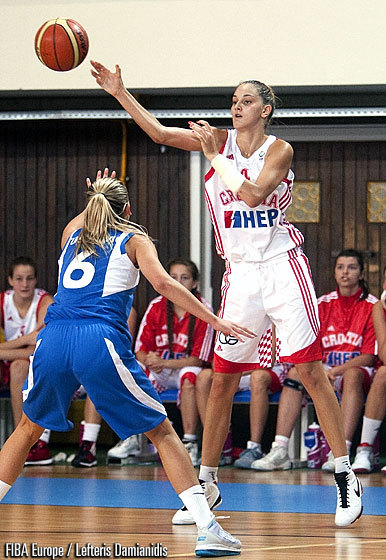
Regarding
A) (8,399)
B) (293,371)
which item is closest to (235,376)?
(293,371)

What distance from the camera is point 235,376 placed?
446cm

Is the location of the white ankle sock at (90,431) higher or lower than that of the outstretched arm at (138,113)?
lower

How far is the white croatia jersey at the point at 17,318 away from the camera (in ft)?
23.6

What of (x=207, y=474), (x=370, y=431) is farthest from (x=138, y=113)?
(x=370, y=431)

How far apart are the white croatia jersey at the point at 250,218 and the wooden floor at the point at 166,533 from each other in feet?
3.98

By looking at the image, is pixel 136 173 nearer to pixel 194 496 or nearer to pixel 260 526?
pixel 260 526

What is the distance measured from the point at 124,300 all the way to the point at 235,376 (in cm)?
90

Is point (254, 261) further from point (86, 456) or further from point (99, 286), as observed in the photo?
point (86, 456)

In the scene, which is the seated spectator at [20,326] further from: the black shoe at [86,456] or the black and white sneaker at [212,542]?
the black and white sneaker at [212,542]

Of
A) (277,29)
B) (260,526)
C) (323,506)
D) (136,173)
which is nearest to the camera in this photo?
(260,526)

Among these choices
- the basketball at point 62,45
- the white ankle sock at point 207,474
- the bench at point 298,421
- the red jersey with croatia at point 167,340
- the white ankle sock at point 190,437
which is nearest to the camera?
the white ankle sock at point 207,474

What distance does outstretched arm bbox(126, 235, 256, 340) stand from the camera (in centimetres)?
352

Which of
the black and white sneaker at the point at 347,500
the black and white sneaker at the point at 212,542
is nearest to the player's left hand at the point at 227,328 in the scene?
the black and white sneaker at the point at 212,542

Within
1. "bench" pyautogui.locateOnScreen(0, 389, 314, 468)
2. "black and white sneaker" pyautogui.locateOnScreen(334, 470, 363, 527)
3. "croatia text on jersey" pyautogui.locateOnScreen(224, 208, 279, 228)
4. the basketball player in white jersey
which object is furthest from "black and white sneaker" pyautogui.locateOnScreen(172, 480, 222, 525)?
"bench" pyautogui.locateOnScreen(0, 389, 314, 468)
